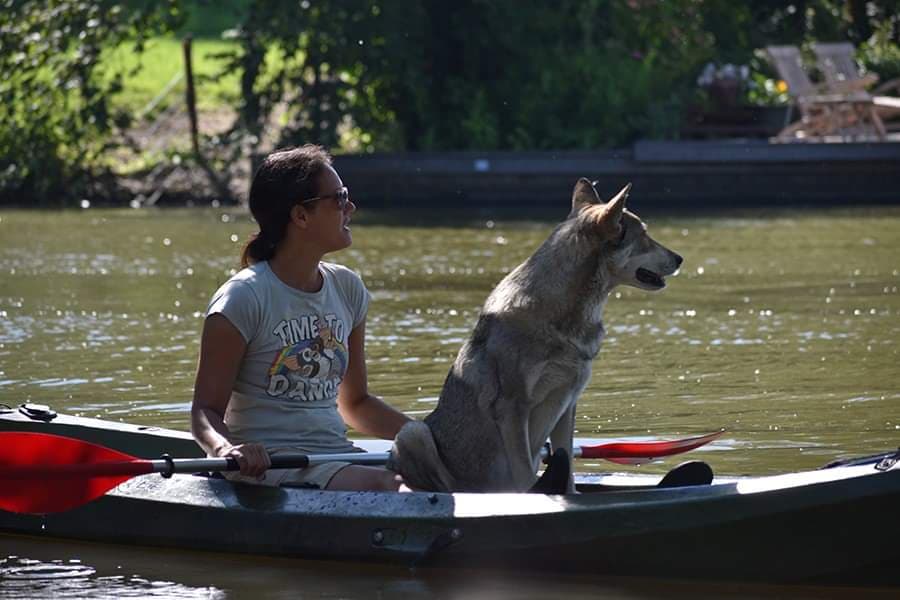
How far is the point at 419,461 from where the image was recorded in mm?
6652

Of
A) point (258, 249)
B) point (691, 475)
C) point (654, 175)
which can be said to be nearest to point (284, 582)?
point (258, 249)

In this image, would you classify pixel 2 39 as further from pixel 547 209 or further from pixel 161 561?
pixel 161 561

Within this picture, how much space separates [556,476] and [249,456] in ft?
3.43

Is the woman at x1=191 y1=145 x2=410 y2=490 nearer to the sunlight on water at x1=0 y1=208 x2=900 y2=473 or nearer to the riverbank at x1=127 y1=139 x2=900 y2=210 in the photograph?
the sunlight on water at x1=0 y1=208 x2=900 y2=473

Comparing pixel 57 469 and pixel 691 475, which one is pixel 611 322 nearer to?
pixel 691 475

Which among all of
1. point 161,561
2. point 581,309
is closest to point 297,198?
point 581,309

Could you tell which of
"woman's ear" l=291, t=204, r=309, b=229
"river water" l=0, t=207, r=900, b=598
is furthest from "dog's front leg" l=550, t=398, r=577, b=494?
"woman's ear" l=291, t=204, r=309, b=229

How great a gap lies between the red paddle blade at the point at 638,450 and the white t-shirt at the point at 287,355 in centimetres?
131

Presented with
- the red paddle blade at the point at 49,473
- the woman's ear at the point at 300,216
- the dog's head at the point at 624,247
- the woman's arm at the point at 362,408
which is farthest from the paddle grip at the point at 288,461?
the dog's head at the point at 624,247

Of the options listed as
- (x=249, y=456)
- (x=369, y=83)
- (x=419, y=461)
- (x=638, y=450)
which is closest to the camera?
(x=249, y=456)

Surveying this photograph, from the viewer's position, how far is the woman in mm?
6422

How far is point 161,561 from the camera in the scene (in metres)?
7.11

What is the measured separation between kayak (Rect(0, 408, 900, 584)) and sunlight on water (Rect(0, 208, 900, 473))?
2.25 meters

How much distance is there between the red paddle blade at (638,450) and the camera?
300 inches
